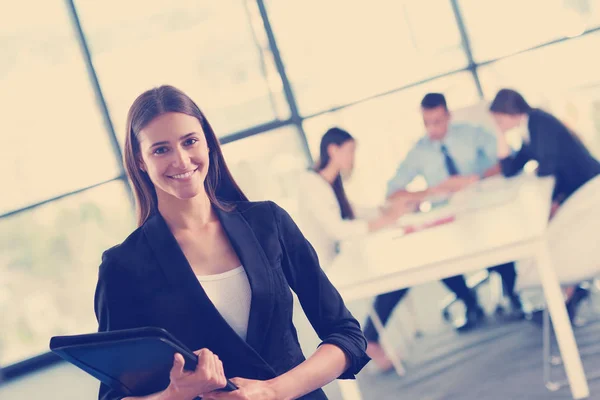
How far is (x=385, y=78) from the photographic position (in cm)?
611

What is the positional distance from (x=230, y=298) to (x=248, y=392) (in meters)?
0.16

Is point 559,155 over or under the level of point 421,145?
under

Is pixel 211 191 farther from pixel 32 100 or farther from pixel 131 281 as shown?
pixel 32 100

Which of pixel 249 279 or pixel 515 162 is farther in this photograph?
pixel 515 162

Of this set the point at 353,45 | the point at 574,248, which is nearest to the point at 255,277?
the point at 574,248

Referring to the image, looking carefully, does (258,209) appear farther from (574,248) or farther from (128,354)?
(574,248)

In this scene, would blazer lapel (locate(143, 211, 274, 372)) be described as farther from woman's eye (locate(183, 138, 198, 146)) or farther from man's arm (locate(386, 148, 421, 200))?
man's arm (locate(386, 148, 421, 200))

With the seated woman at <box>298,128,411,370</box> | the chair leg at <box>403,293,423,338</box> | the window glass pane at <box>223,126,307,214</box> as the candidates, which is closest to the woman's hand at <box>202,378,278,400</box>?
the seated woman at <box>298,128,411,370</box>

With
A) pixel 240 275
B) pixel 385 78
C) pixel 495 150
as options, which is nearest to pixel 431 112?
pixel 495 150

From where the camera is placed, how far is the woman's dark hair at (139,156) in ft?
3.87

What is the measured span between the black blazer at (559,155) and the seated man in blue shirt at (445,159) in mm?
573

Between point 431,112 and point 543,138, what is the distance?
78 cm

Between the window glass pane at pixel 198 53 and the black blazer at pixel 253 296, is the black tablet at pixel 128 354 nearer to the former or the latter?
the black blazer at pixel 253 296

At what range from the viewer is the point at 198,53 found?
20.4 feet
